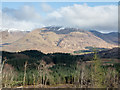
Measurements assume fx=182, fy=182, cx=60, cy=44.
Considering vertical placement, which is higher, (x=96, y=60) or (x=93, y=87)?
(x=96, y=60)

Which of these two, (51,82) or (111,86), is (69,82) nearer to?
(51,82)

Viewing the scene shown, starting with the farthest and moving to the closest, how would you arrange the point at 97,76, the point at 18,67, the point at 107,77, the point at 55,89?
the point at 18,67 → the point at 55,89 → the point at 107,77 → the point at 97,76

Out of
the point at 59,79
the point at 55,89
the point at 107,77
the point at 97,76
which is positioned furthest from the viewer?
the point at 59,79

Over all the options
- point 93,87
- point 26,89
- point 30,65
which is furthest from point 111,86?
point 30,65

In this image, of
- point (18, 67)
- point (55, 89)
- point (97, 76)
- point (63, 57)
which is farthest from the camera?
point (63, 57)

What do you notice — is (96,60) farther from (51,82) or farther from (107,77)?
(51,82)

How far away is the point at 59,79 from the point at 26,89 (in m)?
13.7

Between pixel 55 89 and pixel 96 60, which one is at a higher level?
pixel 96 60

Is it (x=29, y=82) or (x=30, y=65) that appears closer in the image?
(x=29, y=82)

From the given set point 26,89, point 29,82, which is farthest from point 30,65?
point 26,89

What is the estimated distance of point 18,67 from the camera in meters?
99.6

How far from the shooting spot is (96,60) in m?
41.7

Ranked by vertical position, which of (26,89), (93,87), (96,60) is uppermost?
(96,60)

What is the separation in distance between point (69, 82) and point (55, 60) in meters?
64.7
